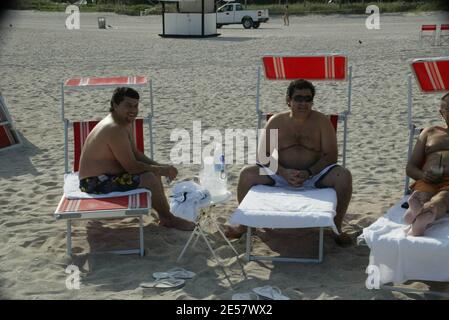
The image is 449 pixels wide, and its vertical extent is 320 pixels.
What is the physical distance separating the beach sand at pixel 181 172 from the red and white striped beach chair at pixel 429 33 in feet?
3.21

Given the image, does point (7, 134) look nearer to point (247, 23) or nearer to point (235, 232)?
point (235, 232)

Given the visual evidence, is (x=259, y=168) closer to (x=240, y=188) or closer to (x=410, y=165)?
(x=240, y=188)

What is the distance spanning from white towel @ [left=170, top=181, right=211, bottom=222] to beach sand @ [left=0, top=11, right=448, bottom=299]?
380 mm

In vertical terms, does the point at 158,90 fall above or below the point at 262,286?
above

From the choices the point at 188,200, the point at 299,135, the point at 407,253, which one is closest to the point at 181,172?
the point at 299,135

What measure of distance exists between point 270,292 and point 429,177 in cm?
143

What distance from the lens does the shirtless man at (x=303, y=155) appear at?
4469mm

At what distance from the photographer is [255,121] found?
8.69 meters

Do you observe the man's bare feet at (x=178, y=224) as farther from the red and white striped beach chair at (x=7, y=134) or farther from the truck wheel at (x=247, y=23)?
the truck wheel at (x=247, y=23)

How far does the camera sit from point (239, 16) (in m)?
35.2

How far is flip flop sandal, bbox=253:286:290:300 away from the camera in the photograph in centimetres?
357

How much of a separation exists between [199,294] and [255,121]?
5215mm

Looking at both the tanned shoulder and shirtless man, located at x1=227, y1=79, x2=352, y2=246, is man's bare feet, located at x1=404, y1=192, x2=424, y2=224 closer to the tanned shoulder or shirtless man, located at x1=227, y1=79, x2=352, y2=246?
shirtless man, located at x1=227, y1=79, x2=352, y2=246

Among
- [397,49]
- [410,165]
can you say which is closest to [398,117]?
[410,165]
